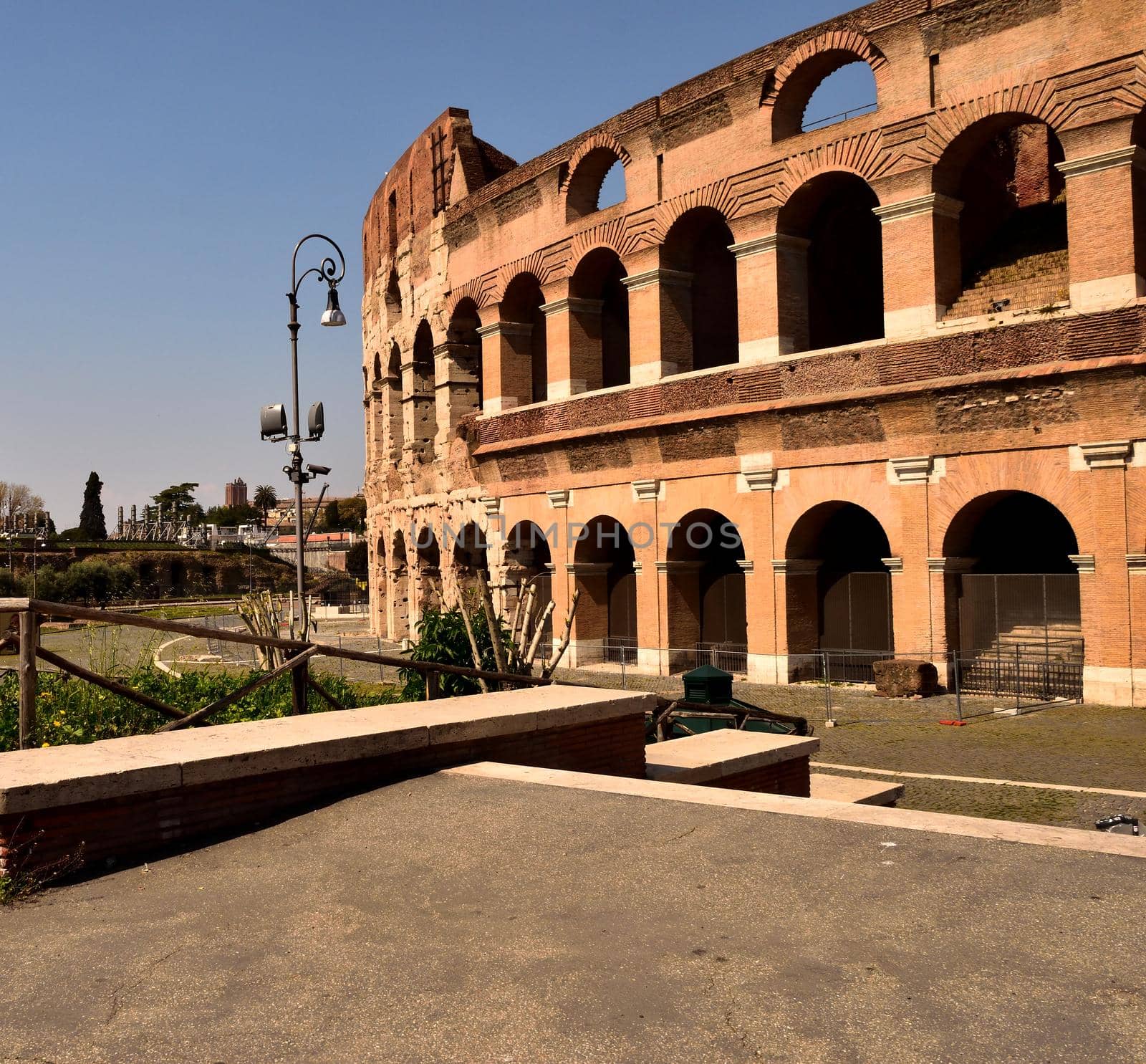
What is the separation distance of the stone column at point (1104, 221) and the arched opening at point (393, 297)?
2102 centimetres

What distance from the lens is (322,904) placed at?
4.68m

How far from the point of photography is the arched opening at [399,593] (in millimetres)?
33500

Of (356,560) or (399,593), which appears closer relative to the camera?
(399,593)

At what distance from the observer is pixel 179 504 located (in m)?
144

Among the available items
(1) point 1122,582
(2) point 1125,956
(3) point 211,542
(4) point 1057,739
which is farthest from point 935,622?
(3) point 211,542

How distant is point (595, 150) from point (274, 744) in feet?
67.0

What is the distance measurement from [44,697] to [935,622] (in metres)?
14.2

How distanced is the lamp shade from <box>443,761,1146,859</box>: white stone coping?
48.8 ft

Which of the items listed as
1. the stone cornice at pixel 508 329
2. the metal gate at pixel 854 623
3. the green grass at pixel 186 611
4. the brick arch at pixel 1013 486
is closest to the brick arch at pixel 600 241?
the stone cornice at pixel 508 329

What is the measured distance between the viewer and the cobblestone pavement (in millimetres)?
10648

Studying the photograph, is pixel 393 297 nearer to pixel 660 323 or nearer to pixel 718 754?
pixel 660 323

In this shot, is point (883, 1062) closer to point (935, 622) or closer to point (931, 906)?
point (931, 906)

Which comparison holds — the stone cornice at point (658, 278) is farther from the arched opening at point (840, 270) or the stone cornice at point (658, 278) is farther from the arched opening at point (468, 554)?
the arched opening at point (468, 554)

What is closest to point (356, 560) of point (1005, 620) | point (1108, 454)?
point (1005, 620)
